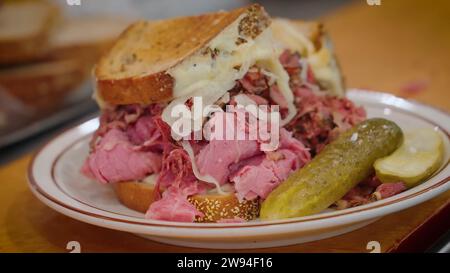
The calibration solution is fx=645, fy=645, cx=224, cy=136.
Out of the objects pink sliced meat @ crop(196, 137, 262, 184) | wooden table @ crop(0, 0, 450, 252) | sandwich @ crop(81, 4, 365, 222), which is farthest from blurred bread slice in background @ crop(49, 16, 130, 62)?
pink sliced meat @ crop(196, 137, 262, 184)

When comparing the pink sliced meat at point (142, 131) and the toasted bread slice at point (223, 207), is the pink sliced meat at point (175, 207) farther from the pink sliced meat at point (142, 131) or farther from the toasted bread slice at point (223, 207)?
the pink sliced meat at point (142, 131)

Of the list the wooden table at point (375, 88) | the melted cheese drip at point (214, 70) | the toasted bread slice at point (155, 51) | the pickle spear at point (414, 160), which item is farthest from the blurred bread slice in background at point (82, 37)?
the pickle spear at point (414, 160)

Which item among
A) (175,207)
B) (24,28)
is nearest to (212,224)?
(175,207)

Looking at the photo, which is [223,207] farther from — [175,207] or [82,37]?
[82,37]

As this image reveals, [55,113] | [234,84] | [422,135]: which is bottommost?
[55,113]
